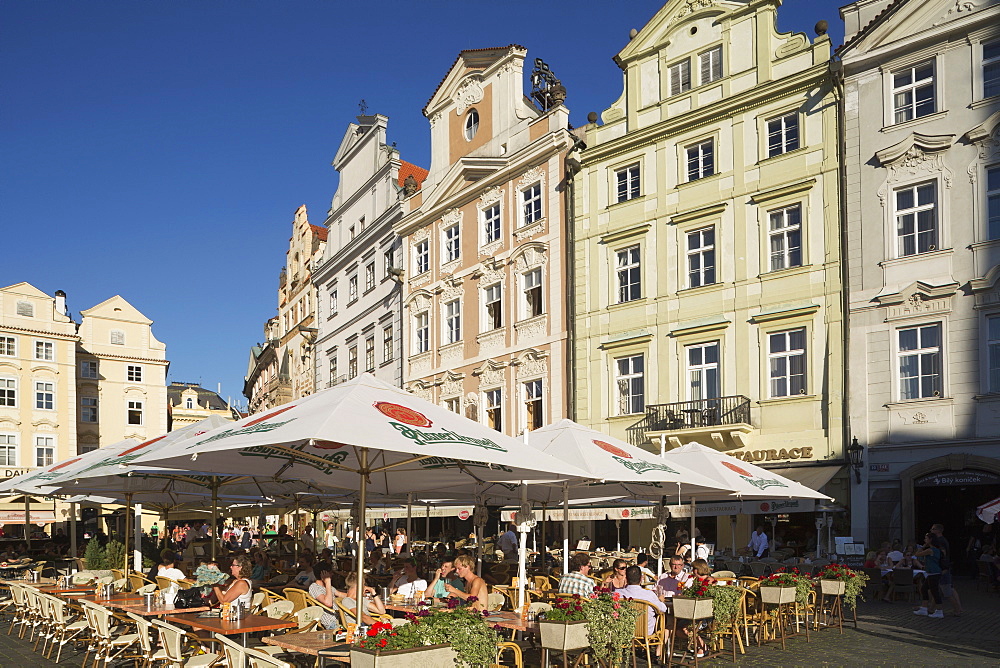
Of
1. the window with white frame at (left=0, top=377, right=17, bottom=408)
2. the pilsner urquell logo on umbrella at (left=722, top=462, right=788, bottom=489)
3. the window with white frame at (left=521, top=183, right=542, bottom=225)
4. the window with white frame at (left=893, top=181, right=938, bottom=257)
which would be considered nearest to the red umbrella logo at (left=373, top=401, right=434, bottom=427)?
the pilsner urquell logo on umbrella at (left=722, top=462, right=788, bottom=489)

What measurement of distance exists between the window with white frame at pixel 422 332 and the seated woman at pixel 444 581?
79.8 feet

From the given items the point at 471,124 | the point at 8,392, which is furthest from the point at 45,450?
the point at 471,124

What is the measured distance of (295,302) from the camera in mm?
61875

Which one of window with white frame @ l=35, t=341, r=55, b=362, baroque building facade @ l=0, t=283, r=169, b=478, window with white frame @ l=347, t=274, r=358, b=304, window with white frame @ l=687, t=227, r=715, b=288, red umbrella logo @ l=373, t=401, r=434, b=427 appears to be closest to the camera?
red umbrella logo @ l=373, t=401, r=434, b=427

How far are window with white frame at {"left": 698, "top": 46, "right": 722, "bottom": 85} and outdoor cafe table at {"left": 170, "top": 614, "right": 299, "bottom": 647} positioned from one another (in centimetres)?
2156

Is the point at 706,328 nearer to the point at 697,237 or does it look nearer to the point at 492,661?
the point at 697,237

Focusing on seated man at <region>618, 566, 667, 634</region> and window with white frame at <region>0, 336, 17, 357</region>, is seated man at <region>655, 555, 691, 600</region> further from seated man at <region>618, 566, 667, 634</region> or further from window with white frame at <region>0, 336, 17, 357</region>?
window with white frame at <region>0, 336, 17, 357</region>

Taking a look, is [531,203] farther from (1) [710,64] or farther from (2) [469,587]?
(2) [469,587]

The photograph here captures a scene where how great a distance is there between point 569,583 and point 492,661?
521 cm

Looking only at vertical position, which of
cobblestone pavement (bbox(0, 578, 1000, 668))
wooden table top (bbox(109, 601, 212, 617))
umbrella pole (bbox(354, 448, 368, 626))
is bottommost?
cobblestone pavement (bbox(0, 578, 1000, 668))

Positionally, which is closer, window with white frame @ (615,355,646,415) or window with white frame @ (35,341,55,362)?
window with white frame @ (615,355,646,415)

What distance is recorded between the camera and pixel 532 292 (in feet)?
109

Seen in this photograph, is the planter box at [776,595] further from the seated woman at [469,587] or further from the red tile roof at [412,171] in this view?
the red tile roof at [412,171]

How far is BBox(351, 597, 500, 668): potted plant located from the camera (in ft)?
26.3
